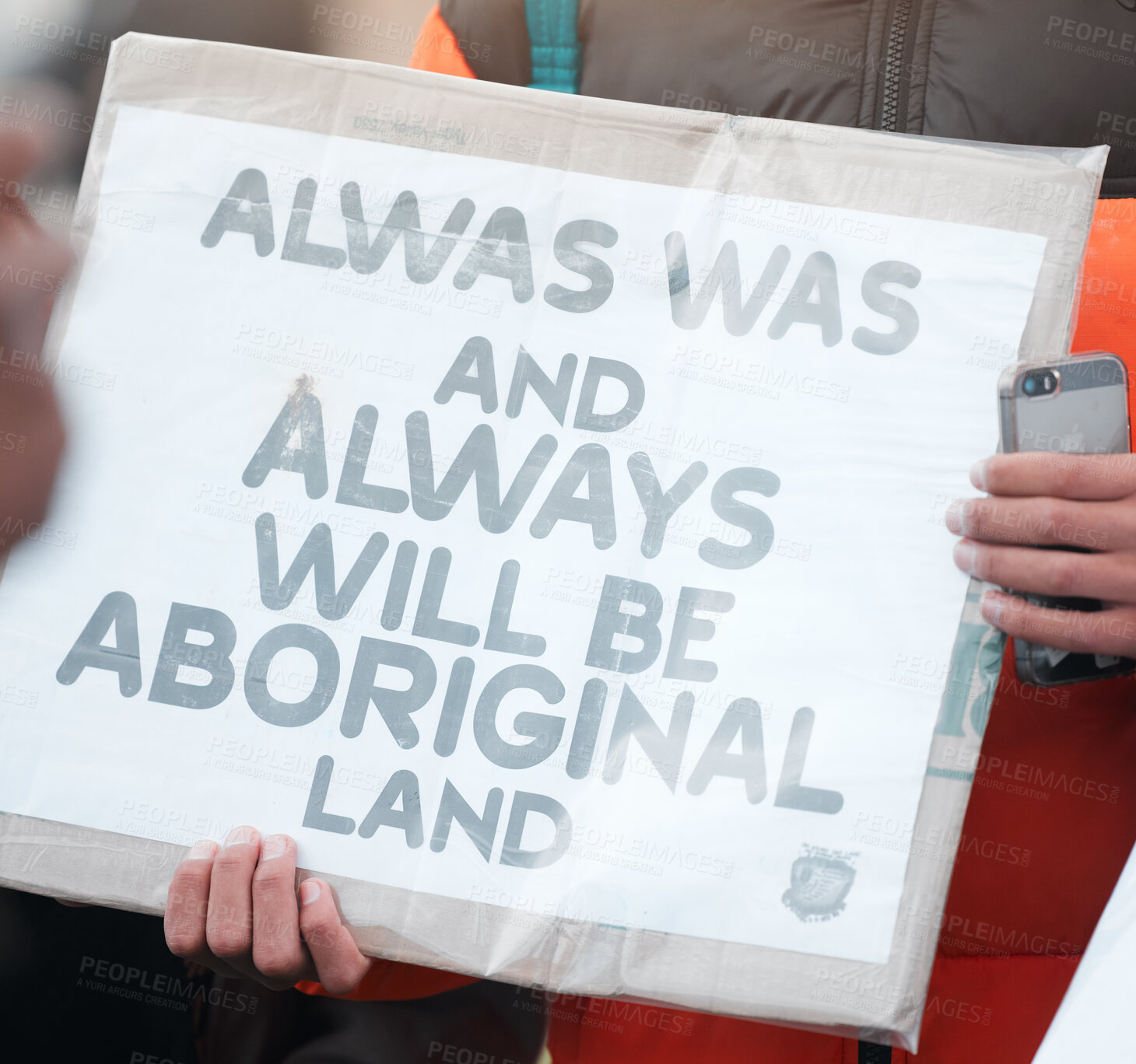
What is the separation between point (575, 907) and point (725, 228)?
0.44 meters

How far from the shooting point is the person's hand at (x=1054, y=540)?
0.50 m

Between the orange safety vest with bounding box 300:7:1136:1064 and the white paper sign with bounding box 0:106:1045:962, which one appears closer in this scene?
the white paper sign with bounding box 0:106:1045:962

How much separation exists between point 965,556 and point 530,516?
0.27 m

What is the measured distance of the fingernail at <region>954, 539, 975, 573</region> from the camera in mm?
498

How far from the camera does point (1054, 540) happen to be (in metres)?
0.50

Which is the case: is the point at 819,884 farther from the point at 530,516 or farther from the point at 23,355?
the point at 23,355

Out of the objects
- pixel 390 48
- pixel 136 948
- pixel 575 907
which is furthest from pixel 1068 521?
pixel 390 48

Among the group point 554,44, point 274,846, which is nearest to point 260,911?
point 274,846

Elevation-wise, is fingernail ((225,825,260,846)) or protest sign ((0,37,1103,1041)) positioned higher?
protest sign ((0,37,1103,1041))

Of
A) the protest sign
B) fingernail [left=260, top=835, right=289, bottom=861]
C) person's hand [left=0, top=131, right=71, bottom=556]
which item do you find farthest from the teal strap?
fingernail [left=260, top=835, right=289, bottom=861]

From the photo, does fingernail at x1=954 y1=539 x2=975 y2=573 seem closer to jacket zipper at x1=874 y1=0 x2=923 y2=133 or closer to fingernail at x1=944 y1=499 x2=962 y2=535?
fingernail at x1=944 y1=499 x2=962 y2=535

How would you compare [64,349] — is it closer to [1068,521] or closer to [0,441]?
[0,441]

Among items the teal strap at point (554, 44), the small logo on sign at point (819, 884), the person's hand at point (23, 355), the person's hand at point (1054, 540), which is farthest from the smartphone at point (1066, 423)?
the person's hand at point (23, 355)

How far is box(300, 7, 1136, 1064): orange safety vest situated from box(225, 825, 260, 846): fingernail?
0.32 m
